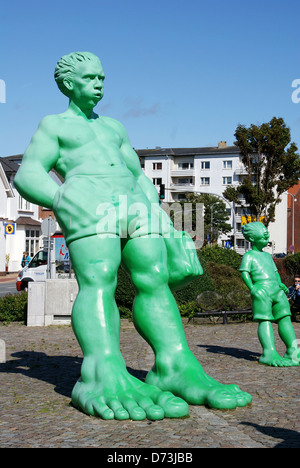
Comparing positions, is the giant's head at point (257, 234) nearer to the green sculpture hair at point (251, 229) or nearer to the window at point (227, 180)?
the green sculpture hair at point (251, 229)

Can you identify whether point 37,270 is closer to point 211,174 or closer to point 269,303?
point 269,303

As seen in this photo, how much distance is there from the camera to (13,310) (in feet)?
39.9

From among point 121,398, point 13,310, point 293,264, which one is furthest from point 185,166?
point 121,398

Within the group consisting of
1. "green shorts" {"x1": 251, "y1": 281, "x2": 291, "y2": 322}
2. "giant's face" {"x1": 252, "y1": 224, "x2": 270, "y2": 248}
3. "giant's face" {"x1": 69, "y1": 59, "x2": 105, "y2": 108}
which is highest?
"giant's face" {"x1": 69, "y1": 59, "x2": 105, "y2": 108}

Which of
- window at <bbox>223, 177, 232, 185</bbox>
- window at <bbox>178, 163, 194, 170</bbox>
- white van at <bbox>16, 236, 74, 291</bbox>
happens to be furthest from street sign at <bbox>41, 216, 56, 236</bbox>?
window at <bbox>178, 163, 194, 170</bbox>

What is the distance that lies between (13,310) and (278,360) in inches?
269

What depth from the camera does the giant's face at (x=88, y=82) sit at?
189 inches

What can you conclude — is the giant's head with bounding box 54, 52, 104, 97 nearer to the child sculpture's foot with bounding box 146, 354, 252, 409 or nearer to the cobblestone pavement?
the child sculpture's foot with bounding box 146, 354, 252, 409

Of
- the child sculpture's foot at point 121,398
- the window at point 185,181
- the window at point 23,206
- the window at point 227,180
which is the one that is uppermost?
the window at point 185,181

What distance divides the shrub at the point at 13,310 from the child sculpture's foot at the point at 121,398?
793 cm

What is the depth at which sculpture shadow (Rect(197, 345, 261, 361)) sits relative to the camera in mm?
7639

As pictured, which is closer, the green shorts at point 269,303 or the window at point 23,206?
the green shorts at point 269,303

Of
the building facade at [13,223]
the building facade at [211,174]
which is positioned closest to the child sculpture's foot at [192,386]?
the building facade at [13,223]

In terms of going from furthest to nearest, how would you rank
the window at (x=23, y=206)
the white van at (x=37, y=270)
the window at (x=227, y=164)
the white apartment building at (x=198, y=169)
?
the window at (x=227, y=164) < the white apartment building at (x=198, y=169) < the window at (x=23, y=206) < the white van at (x=37, y=270)
